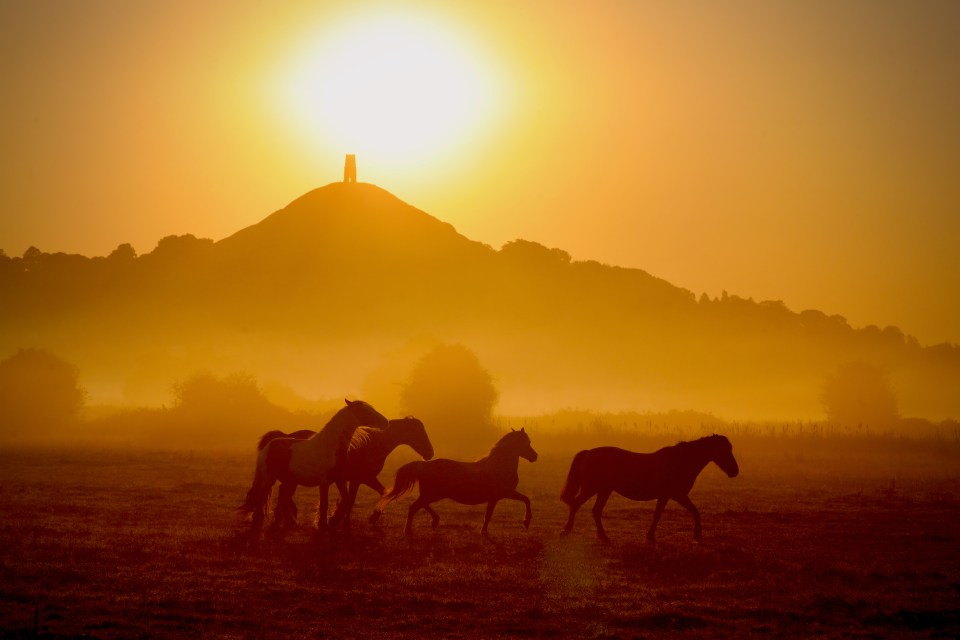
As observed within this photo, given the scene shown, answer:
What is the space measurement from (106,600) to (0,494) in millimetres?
15367

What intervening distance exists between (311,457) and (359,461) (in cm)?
158

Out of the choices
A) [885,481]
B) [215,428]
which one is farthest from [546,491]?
[215,428]

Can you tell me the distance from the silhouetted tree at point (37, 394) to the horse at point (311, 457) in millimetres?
52422

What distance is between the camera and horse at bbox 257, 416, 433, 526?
21.0m

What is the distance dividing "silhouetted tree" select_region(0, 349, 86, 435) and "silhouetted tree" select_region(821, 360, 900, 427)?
55081mm

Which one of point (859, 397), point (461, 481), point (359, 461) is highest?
point (859, 397)

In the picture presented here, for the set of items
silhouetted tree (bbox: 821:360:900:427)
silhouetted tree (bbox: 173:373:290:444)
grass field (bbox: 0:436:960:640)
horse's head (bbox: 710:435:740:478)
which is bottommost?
grass field (bbox: 0:436:960:640)

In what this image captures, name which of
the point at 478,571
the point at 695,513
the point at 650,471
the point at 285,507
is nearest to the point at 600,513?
the point at 650,471

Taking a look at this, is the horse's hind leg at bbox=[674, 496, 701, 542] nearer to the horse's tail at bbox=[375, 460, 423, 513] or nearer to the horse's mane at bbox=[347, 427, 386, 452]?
the horse's tail at bbox=[375, 460, 423, 513]

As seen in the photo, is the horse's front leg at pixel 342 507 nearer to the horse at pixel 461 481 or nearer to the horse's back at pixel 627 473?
the horse at pixel 461 481

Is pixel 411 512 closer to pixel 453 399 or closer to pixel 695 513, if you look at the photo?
pixel 695 513

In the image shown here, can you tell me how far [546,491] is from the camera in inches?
1227

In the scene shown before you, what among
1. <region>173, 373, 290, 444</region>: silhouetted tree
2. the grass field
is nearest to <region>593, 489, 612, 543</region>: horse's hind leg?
the grass field

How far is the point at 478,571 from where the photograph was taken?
1695 cm
